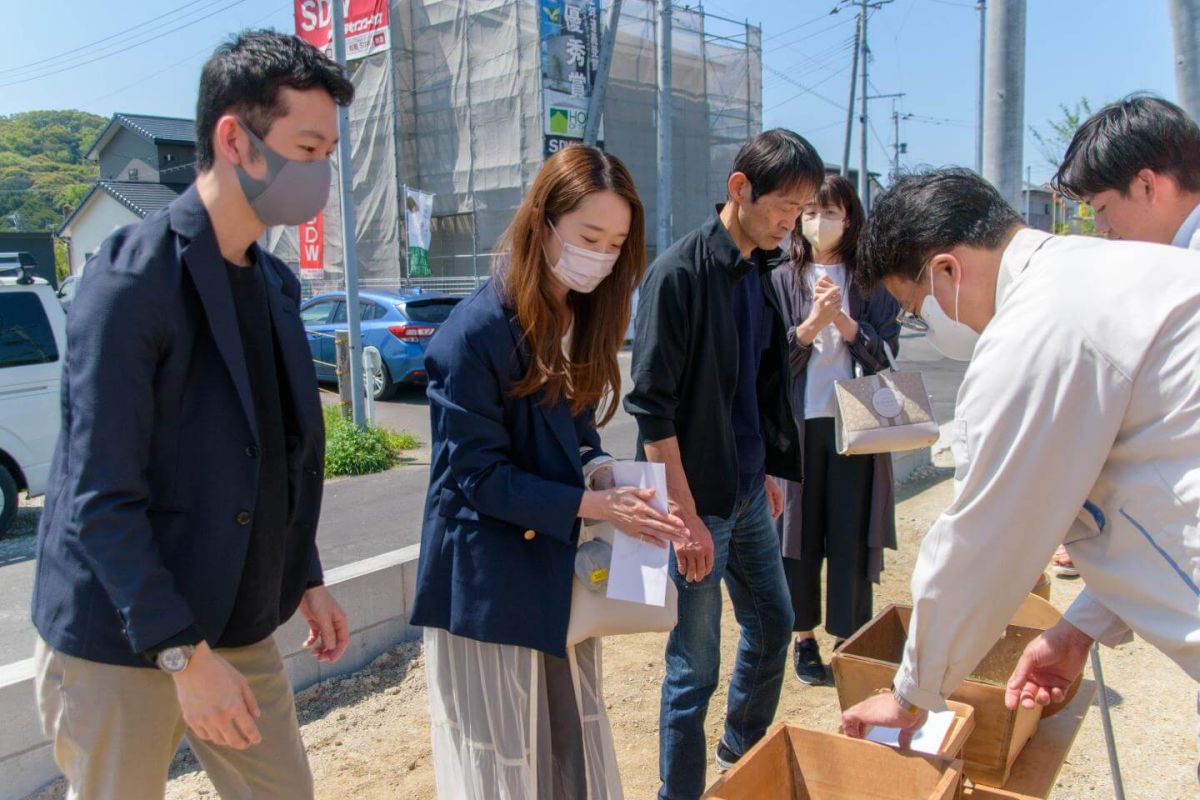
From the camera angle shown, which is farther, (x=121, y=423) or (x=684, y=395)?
(x=684, y=395)

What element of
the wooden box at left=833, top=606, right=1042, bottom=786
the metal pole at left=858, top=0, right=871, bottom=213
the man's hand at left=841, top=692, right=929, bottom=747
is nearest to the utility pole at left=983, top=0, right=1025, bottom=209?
the wooden box at left=833, top=606, right=1042, bottom=786

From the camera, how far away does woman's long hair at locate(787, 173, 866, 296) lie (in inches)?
133

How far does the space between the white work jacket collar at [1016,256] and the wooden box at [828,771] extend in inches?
37.8

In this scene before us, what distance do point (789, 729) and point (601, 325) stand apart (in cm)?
102

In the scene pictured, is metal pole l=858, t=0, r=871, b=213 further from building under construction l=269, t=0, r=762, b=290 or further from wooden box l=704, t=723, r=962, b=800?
wooden box l=704, t=723, r=962, b=800

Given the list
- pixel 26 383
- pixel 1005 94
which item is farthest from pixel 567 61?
pixel 1005 94

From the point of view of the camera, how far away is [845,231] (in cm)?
345

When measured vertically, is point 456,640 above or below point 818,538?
above

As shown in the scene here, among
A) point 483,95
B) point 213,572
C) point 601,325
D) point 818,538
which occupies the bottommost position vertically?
point 818,538

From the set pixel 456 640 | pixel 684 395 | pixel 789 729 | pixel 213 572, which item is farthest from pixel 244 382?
pixel 789 729

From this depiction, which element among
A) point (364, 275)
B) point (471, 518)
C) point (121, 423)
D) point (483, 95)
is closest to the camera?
point (121, 423)

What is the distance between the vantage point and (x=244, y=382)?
5.45 feet

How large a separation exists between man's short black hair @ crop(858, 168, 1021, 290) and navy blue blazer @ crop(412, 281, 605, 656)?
30.0 inches

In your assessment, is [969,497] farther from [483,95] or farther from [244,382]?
[483,95]
